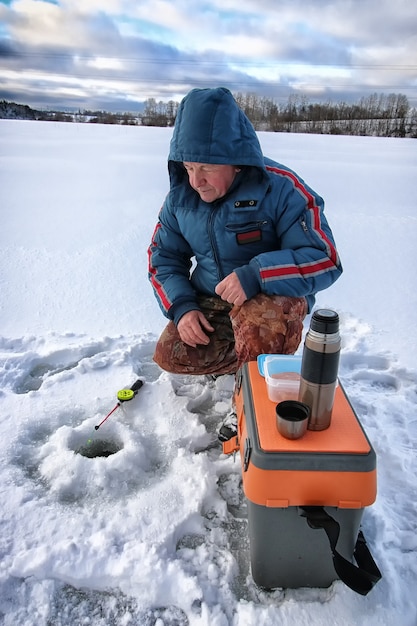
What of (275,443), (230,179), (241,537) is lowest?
(241,537)

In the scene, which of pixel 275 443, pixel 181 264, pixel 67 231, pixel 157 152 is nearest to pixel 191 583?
pixel 275 443

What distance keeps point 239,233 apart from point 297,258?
0.25 m

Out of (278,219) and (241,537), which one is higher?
(278,219)

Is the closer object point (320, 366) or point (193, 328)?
point (320, 366)

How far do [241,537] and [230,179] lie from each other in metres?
1.18

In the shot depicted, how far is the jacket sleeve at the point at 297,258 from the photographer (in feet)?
5.07

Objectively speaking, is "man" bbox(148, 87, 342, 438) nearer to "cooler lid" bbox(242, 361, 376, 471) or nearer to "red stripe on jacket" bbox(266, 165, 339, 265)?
"red stripe on jacket" bbox(266, 165, 339, 265)

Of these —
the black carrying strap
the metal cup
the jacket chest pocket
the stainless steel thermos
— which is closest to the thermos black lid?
the stainless steel thermos

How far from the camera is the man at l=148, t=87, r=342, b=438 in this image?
1518 mm

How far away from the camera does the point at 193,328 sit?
1764 mm

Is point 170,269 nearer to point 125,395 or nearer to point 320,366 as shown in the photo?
point 125,395

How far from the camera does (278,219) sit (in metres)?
1.65

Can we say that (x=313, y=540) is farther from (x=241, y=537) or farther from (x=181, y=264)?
(x=181, y=264)

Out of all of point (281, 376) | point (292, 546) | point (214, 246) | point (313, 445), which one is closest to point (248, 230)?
point (214, 246)
